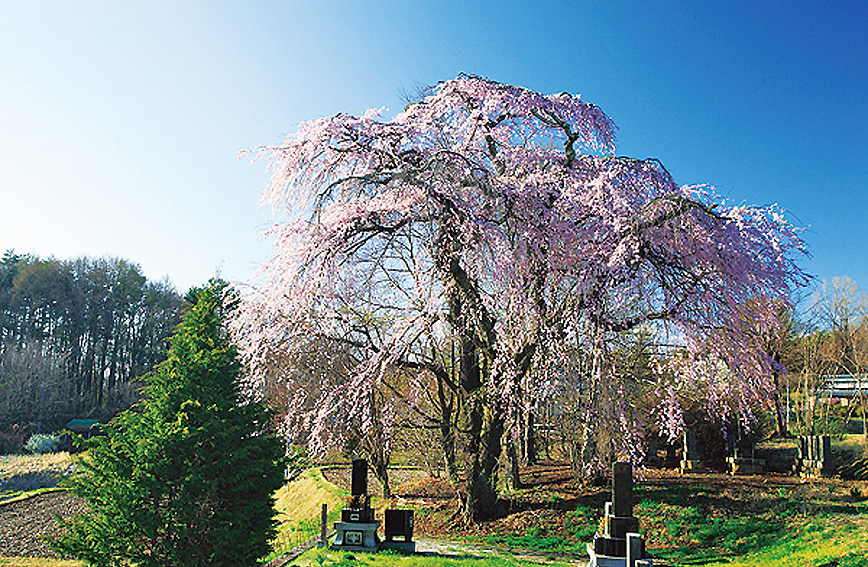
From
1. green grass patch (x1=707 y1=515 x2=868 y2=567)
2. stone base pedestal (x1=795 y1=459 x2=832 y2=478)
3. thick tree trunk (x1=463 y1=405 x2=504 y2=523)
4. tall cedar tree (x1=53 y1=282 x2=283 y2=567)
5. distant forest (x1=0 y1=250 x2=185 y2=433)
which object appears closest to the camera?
tall cedar tree (x1=53 y1=282 x2=283 y2=567)

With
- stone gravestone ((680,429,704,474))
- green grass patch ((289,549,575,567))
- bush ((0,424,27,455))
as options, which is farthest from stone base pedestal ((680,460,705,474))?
bush ((0,424,27,455))

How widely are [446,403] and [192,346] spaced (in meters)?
7.66

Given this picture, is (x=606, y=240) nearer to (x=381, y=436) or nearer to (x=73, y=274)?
(x=381, y=436)

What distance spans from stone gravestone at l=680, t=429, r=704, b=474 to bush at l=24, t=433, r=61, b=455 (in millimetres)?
26478

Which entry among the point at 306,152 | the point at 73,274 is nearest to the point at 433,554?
the point at 306,152

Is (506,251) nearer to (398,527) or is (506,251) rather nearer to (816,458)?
(398,527)

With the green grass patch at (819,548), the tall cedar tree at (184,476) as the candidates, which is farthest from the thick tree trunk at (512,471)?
the tall cedar tree at (184,476)

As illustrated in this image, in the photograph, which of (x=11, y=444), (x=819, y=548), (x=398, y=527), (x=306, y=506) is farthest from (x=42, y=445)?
(x=819, y=548)

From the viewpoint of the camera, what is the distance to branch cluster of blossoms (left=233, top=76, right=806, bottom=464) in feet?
26.4

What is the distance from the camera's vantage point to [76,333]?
38188 millimetres

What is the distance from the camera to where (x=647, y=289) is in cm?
860

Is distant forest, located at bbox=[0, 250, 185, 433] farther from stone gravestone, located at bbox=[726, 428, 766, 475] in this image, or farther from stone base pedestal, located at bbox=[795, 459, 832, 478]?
stone base pedestal, located at bbox=[795, 459, 832, 478]

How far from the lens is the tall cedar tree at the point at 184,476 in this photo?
16.3 ft

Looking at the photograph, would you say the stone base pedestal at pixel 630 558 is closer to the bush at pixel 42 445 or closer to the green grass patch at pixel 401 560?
the green grass patch at pixel 401 560
